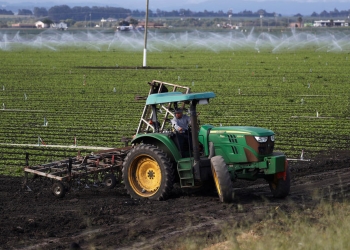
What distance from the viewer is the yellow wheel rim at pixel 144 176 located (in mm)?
12727

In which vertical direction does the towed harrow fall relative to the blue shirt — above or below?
below

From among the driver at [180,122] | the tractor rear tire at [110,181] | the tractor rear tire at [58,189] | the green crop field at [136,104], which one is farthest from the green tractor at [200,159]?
the green crop field at [136,104]

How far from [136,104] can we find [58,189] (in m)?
16.0

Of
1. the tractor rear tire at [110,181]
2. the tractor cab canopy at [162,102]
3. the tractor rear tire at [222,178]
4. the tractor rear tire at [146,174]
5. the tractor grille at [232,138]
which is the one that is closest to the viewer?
the tractor rear tire at [222,178]

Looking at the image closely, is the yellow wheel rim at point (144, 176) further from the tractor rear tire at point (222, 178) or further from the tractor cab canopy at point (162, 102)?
the tractor rear tire at point (222, 178)

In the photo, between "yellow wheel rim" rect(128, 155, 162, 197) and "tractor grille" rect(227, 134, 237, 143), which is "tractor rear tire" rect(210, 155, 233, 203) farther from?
"yellow wheel rim" rect(128, 155, 162, 197)

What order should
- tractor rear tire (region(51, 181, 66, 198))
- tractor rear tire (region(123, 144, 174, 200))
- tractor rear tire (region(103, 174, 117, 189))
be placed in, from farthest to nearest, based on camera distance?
1. tractor rear tire (region(103, 174, 117, 189))
2. tractor rear tire (region(51, 181, 66, 198))
3. tractor rear tire (region(123, 144, 174, 200))

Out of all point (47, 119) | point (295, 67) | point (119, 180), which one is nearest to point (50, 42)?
point (295, 67)

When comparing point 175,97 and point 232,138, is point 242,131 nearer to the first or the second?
point 232,138

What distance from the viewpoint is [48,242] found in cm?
973

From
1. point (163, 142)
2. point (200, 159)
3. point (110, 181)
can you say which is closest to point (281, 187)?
point (200, 159)

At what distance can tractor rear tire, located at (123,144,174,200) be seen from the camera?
12.4m

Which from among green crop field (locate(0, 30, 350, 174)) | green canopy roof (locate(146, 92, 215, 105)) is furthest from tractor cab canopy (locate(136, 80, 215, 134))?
green crop field (locate(0, 30, 350, 174))

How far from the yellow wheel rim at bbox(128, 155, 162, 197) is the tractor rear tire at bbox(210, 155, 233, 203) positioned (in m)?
1.27
